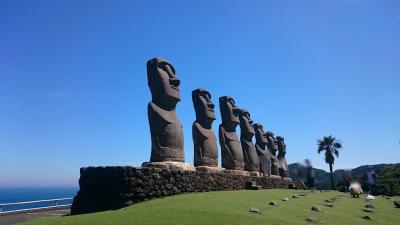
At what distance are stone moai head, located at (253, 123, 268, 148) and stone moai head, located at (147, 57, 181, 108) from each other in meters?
14.5

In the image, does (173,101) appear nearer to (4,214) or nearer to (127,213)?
(127,213)

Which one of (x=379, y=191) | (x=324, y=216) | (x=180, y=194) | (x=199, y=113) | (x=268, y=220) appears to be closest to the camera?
(x=268, y=220)

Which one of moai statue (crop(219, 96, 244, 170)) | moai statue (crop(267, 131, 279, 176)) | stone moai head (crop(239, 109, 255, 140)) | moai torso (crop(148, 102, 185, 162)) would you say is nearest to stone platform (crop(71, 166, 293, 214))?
moai torso (crop(148, 102, 185, 162))

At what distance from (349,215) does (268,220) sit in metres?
4.02

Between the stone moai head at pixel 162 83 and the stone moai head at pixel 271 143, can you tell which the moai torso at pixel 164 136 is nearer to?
the stone moai head at pixel 162 83

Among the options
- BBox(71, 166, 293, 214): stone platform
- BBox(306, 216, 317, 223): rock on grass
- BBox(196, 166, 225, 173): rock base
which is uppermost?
BBox(196, 166, 225, 173): rock base

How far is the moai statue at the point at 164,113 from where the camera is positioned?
622 inches

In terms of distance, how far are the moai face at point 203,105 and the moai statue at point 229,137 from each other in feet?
7.59

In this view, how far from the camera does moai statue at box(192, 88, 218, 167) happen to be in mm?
19312

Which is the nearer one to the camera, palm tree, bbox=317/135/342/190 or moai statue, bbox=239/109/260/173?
moai statue, bbox=239/109/260/173

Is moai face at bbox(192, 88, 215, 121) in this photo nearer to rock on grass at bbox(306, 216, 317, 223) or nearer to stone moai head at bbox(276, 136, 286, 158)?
rock on grass at bbox(306, 216, 317, 223)

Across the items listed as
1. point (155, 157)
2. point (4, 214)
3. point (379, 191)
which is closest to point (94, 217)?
point (155, 157)

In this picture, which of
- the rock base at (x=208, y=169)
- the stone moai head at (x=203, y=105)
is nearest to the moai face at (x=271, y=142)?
the stone moai head at (x=203, y=105)

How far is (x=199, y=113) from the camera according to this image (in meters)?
20.3
